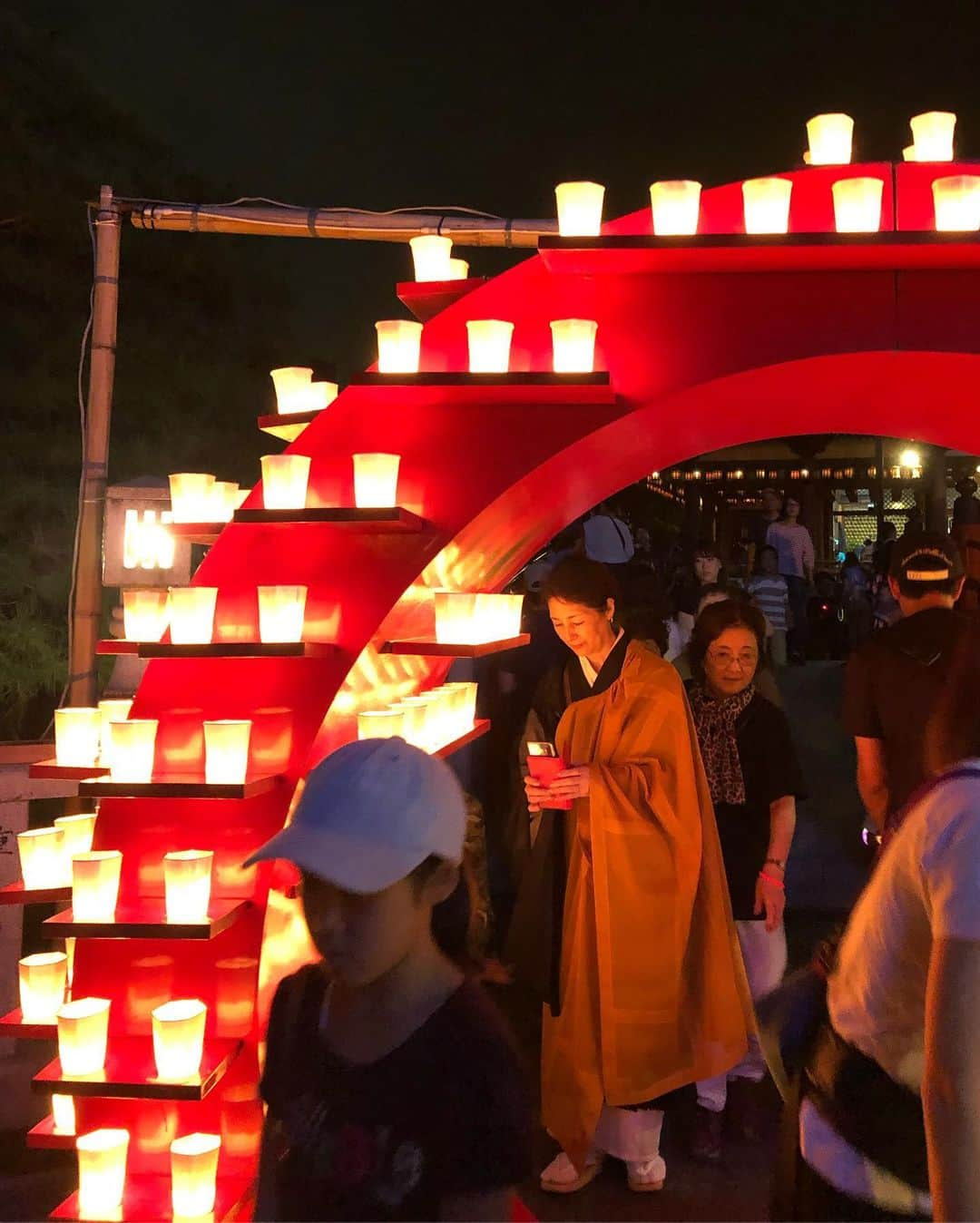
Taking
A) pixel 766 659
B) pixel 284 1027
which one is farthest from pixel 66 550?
pixel 284 1027

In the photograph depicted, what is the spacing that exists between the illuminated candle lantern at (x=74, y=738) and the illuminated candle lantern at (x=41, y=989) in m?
0.62

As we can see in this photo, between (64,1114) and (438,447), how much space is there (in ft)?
7.81

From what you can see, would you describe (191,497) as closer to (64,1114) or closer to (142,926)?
(142,926)

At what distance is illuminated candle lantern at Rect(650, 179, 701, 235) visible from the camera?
11.3 feet

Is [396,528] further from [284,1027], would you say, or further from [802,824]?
[802,824]

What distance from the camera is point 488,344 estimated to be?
3.51 m

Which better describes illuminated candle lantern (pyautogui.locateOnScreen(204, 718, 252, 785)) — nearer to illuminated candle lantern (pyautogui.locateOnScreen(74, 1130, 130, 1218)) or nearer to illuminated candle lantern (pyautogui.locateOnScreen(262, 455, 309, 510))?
illuminated candle lantern (pyautogui.locateOnScreen(262, 455, 309, 510))

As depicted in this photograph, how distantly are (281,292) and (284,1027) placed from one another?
34.0 feet

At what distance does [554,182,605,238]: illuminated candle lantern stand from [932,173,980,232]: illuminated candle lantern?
1.06 metres

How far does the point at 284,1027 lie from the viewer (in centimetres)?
174

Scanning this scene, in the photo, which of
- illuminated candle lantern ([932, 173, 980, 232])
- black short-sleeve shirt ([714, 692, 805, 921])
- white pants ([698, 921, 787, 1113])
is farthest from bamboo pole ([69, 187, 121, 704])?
illuminated candle lantern ([932, 173, 980, 232])

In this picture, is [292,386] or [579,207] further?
[292,386]

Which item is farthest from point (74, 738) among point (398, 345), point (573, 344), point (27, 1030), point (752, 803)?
point (752, 803)

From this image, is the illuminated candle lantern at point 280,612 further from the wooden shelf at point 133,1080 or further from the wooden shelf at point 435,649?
the wooden shelf at point 133,1080
